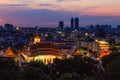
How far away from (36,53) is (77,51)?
18.6 ft

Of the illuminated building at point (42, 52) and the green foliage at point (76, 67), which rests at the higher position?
the green foliage at point (76, 67)

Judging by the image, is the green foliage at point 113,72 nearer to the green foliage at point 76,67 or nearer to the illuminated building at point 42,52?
the green foliage at point 76,67

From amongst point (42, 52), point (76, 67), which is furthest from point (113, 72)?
point (42, 52)

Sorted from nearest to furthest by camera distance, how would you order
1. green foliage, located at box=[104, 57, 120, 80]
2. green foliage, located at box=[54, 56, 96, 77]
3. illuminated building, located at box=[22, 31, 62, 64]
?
green foliage, located at box=[104, 57, 120, 80] < green foliage, located at box=[54, 56, 96, 77] < illuminated building, located at box=[22, 31, 62, 64]

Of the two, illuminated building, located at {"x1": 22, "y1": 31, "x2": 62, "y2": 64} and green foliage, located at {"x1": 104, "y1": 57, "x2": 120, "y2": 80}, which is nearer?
green foliage, located at {"x1": 104, "y1": 57, "x2": 120, "y2": 80}

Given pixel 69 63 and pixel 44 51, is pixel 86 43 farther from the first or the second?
pixel 69 63

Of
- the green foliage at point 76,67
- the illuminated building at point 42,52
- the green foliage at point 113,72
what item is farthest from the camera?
the illuminated building at point 42,52

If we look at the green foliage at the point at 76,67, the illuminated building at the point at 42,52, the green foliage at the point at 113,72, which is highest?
the green foliage at the point at 113,72

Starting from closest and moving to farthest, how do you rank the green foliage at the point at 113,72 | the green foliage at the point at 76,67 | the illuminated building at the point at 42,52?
the green foliage at the point at 113,72
the green foliage at the point at 76,67
the illuminated building at the point at 42,52

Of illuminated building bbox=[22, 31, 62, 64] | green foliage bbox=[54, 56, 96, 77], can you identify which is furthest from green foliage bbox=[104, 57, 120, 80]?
illuminated building bbox=[22, 31, 62, 64]

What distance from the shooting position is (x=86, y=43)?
9506 centimetres

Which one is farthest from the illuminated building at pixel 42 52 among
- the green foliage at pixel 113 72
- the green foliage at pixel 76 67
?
the green foliage at pixel 113 72

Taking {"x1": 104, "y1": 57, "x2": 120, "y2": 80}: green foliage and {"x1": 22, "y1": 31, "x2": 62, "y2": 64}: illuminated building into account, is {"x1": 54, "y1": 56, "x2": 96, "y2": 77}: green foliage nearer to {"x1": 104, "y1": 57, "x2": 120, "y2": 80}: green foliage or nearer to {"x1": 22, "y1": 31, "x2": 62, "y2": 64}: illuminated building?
{"x1": 104, "y1": 57, "x2": 120, "y2": 80}: green foliage

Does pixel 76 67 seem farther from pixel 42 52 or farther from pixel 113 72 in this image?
pixel 42 52
